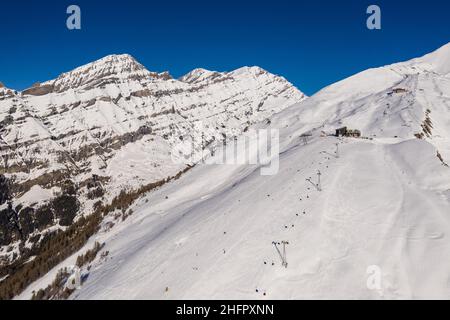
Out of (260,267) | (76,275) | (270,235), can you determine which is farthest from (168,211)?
(260,267)

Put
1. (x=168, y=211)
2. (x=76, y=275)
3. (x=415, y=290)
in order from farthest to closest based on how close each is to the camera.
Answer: (x=168, y=211) → (x=76, y=275) → (x=415, y=290)

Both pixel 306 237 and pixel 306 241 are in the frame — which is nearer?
pixel 306 241

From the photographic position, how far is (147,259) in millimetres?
34312

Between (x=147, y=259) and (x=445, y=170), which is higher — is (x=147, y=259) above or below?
below

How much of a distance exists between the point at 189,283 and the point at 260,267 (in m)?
4.51

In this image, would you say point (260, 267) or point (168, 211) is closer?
point (260, 267)

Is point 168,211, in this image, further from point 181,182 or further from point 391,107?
point 391,107

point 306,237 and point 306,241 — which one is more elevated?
point 306,237

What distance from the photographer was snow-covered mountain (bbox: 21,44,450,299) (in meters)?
25.2

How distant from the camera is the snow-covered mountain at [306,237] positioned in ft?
82.7

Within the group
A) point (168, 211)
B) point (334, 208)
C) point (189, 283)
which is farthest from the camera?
point (168, 211)

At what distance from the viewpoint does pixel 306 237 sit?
2980 cm
